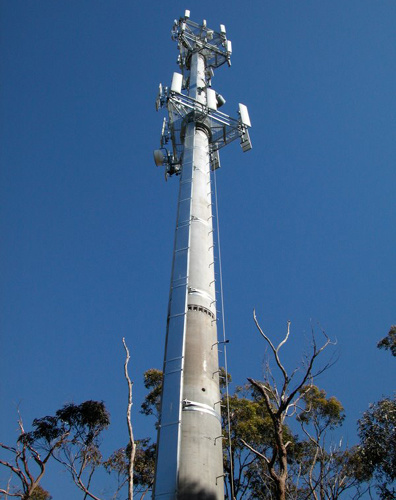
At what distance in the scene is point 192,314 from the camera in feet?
43.5

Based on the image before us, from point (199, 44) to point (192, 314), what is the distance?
67.0ft

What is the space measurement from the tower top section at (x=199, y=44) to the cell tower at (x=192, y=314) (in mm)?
3695

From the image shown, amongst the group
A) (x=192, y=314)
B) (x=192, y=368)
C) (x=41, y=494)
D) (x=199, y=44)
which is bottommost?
(x=192, y=368)

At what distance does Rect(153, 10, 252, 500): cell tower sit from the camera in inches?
403

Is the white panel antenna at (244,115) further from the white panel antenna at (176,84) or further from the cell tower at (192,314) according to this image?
the white panel antenna at (176,84)

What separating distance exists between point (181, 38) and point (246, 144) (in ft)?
33.7

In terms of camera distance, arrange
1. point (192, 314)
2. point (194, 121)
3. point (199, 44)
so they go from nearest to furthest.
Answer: point (192, 314), point (194, 121), point (199, 44)

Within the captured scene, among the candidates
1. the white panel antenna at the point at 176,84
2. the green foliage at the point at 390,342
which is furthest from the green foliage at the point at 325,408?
the white panel antenna at the point at 176,84

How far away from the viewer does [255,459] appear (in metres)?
23.5

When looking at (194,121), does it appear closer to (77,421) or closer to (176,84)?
(176,84)

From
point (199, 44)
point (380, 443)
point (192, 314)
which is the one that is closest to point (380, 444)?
point (380, 443)

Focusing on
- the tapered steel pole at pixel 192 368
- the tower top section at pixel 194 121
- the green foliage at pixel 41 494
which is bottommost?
the tapered steel pole at pixel 192 368

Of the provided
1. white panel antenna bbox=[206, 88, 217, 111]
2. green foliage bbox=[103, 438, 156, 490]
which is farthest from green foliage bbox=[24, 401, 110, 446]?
white panel antenna bbox=[206, 88, 217, 111]

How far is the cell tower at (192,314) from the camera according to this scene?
33.6 feet
